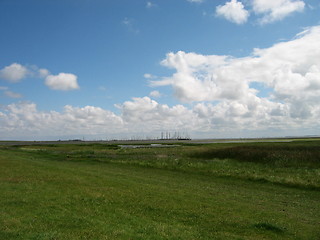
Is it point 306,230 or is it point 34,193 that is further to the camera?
point 34,193

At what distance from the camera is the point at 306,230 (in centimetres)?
1377

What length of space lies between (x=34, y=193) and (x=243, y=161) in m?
40.1

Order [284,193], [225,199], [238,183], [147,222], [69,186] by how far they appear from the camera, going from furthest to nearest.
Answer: [238,183] < [284,193] < [69,186] < [225,199] < [147,222]

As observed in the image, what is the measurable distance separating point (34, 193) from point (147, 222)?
9341 mm

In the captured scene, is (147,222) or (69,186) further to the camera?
(69,186)

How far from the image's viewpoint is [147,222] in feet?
44.3

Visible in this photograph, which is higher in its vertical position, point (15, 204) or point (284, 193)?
point (15, 204)

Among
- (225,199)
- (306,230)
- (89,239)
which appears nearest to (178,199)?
(225,199)

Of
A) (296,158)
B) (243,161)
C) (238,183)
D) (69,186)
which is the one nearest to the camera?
(69,186)

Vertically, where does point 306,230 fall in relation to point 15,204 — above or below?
below

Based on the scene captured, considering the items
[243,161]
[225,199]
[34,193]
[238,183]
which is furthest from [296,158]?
[34,193]

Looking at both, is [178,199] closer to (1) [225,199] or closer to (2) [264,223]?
(1) [225,199]

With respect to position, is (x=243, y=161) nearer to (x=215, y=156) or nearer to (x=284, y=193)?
(x=215, y=156)

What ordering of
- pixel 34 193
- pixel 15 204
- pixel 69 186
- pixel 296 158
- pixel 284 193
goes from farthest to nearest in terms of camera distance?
pixel 296 158
pixel 284 193
pixel 69 186
pixel 34 193
pixel 15 204
